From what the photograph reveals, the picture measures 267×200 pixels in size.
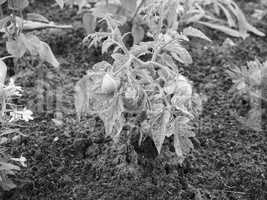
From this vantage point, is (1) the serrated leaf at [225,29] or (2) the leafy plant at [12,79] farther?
(1) the serrated leaf at [225,29]

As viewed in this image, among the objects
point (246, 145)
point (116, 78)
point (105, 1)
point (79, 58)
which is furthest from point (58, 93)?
point (246, 145)

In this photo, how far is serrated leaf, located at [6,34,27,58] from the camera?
70.6 inches

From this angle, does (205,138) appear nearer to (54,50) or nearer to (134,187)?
(134,187)

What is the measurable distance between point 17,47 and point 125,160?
2.04 feet

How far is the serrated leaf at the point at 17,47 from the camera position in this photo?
1794mm

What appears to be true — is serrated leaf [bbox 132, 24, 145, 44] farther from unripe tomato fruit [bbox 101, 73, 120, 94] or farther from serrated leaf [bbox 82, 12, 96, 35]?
unripe tomato fruit [bbox 101, 73, 120, 94]

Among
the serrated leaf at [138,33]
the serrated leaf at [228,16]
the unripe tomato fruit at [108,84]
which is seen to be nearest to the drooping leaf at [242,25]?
the serrated leaf at [228,16]

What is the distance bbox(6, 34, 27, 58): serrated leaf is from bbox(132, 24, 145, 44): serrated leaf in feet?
1.90

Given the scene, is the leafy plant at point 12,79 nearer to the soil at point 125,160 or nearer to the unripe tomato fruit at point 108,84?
the soil at point 125,160

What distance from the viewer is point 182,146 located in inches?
58.2

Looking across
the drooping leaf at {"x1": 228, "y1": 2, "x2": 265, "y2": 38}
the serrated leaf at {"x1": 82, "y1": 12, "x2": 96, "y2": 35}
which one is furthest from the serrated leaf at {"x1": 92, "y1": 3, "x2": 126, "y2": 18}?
the drooping leaf at {"x1": 228, "y1": 2, "x2": 265, "y2": 38}

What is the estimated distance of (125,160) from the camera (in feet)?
5.64

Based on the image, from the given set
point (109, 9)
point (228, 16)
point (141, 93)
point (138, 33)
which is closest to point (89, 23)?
point (109, 9)

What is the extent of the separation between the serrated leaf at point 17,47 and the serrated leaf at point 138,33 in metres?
0.58
